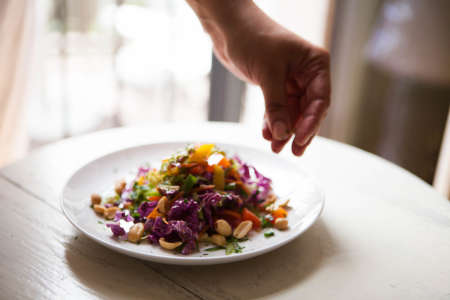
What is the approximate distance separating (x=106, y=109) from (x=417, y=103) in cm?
191

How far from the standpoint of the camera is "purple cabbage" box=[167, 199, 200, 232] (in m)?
0.91

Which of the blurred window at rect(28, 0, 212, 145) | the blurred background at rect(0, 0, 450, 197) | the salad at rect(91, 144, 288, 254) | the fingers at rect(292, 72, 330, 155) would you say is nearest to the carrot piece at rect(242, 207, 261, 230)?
the salad at rect(91, 144, 288, 254)

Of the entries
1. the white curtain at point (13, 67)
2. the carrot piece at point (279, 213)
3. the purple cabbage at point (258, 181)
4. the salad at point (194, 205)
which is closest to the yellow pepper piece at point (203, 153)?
the salad at point (194, 205)

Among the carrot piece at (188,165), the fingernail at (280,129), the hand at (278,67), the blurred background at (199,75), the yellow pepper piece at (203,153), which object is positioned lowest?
the blurred background at (199,75)

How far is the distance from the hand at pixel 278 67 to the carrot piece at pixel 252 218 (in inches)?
8.2

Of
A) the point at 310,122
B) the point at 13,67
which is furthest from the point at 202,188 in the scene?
the point at 13,67

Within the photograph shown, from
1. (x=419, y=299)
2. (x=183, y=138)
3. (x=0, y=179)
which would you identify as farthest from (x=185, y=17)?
(x=419, y=299)

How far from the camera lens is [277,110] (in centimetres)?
108

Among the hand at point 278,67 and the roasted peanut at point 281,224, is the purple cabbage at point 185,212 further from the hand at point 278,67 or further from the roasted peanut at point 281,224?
the hand at point 278,67

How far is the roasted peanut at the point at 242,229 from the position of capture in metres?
0.92

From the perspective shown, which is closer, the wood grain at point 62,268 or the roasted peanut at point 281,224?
the wood grain at point 62,268

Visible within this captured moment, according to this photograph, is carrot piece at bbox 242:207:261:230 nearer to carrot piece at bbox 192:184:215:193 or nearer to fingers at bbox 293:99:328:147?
carrot piece at bbox 192:184:215:193

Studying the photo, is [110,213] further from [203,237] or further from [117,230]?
[203,237]

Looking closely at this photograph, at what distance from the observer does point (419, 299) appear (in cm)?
81
